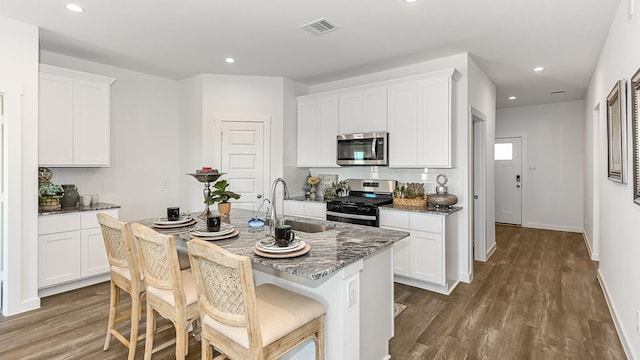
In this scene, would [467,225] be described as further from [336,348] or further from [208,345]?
[208,345]

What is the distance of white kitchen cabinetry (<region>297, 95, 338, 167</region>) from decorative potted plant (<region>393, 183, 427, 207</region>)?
0.99m

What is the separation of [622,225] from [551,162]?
490cm

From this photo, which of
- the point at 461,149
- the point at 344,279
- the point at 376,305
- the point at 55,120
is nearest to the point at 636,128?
the point at 461,149

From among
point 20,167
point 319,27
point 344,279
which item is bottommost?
point 344,279

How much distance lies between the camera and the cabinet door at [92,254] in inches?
141

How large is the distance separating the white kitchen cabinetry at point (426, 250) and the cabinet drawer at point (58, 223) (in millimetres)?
3321

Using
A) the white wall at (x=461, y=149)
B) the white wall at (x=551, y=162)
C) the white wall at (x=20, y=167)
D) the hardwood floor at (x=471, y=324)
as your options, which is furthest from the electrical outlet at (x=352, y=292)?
the white wall at (x=551, y=162)

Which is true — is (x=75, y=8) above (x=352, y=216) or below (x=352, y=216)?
above

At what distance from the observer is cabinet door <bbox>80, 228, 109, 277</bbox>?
11.8ft

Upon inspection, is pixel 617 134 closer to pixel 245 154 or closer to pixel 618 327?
pixel 618 327

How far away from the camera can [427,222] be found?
353 centimetres

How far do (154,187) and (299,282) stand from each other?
12.1 feet

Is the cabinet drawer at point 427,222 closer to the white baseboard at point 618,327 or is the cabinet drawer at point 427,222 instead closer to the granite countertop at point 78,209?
the white baseboard at point 618,327

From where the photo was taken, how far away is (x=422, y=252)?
3572 millimetres
